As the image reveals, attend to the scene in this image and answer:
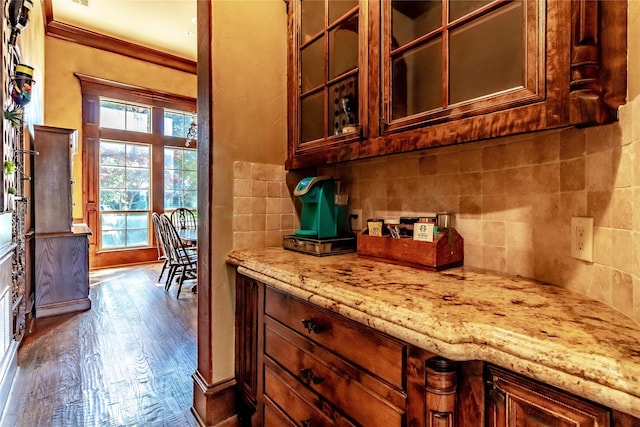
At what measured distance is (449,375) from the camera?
0.69 meters

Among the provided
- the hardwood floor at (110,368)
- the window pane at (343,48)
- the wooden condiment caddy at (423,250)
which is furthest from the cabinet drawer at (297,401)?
the window pane at (343,48)

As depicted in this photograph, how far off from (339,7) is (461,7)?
0.62m

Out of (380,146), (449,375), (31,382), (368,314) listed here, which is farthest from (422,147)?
(31,382)

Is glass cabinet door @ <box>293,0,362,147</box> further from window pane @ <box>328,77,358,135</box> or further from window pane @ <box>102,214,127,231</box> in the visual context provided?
window pane @ <box>102,214,127,231</box>

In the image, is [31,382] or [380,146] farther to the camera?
[31,382]

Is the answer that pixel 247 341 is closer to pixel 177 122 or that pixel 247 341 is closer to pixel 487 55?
pixel 487 55

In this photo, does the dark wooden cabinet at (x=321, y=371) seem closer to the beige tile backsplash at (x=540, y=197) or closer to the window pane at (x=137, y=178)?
the beige tile backsplash at (x=540, y=197)

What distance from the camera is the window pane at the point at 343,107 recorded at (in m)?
1.36

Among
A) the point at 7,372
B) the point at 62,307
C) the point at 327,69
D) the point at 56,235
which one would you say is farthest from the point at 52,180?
the point at 327,69

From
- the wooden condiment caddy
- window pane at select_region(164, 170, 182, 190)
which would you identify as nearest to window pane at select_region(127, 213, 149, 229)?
window pane at select_region(164, 170, 182, 190)

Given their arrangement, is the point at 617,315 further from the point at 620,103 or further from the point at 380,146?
the point at 380,146

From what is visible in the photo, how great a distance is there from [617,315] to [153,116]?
6.61m

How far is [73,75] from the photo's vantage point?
16.3 feet

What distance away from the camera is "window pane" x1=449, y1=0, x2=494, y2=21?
970 millimetres
